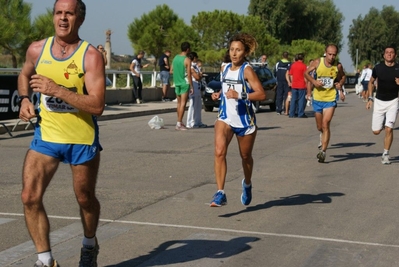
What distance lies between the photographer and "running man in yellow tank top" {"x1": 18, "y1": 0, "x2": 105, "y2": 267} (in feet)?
18.9

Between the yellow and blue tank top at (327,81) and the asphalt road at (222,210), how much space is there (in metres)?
1.06

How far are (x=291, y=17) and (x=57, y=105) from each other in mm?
86728

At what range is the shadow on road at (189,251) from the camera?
672 cm

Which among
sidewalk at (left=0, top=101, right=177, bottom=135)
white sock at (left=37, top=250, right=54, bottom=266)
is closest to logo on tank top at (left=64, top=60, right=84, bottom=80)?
white sock at (left=37, top=250, right=54, bottom=266)

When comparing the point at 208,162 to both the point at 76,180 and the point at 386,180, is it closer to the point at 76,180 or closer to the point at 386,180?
the point at 386,180

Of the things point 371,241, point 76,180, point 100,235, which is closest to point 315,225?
point 371,241

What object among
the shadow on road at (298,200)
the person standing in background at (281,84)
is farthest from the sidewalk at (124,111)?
the shadow on road at (298,200)

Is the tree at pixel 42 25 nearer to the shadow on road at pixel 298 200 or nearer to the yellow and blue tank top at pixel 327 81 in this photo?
the yellow and blue tank top at pixel 327 81

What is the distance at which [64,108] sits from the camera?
584 cm

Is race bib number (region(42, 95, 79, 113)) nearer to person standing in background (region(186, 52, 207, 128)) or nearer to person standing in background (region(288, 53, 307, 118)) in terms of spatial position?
person standing in background (region(186, 52, 207, 128))

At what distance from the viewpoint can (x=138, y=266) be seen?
6551mm

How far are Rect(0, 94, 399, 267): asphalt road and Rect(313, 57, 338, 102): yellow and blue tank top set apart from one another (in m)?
1.06

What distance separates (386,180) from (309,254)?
16.2 ft

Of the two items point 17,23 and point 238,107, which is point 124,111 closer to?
point 17,23
